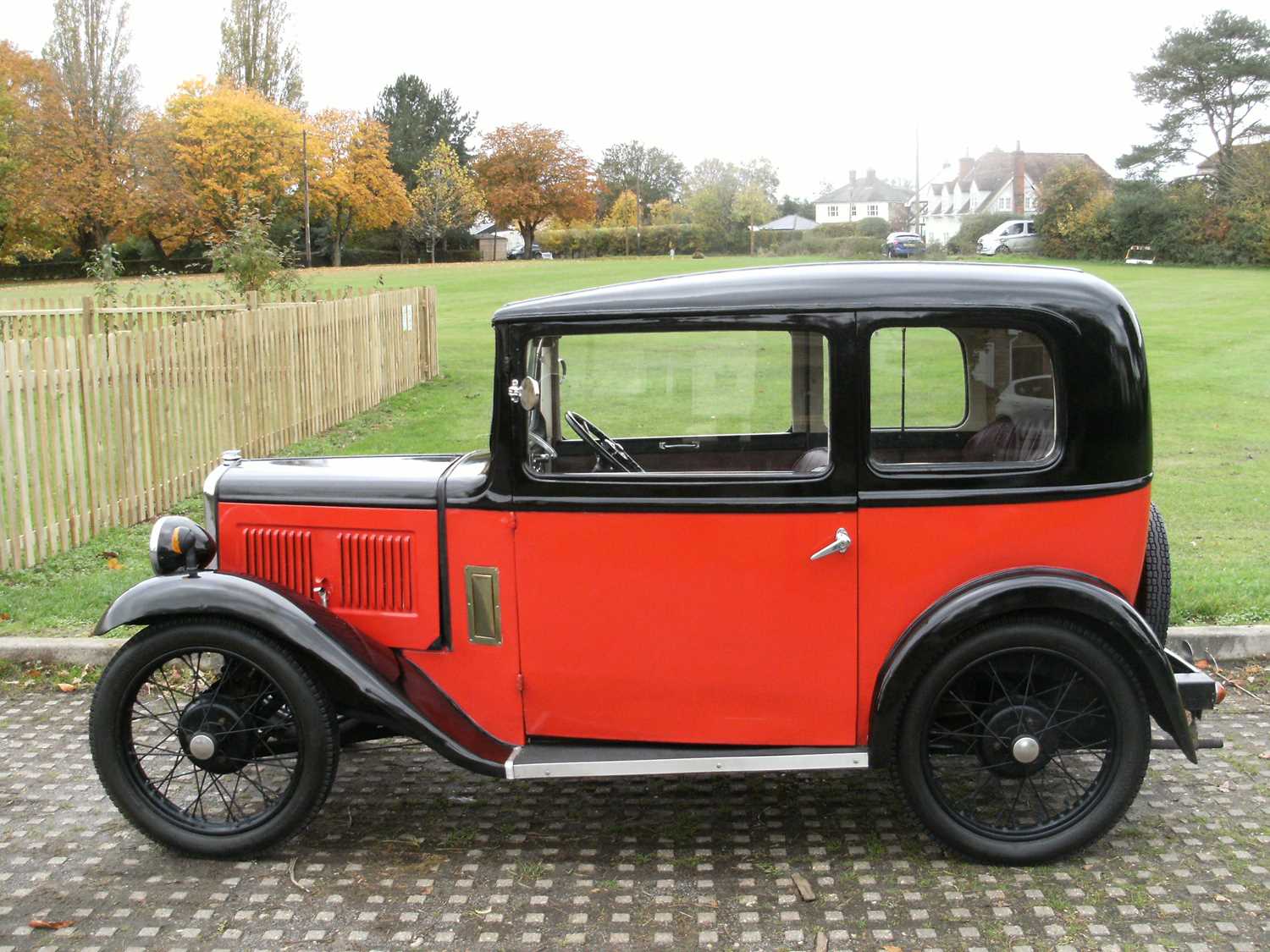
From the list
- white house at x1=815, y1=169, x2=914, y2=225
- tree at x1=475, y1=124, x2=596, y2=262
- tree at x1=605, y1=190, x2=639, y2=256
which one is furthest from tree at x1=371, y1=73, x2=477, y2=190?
white house at x1=815, y1=169, x2=914, y2=225

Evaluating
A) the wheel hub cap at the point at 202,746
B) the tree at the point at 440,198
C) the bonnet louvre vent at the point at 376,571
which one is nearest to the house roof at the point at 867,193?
the tree at the point at 440,198

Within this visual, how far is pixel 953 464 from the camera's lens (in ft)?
12.0

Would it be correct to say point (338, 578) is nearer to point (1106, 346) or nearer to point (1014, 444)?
point (1014, 444)

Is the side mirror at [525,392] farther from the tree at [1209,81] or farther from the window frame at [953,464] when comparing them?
the tree at [1209,81]

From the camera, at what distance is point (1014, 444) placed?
12.6 ft

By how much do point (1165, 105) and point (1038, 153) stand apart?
3348cm

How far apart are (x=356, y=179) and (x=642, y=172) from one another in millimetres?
28874

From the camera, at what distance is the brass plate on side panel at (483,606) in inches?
149

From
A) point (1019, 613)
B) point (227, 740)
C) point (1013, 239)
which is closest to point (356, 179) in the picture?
point (1013, 239)

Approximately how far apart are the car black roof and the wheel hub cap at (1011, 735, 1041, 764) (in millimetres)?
1391

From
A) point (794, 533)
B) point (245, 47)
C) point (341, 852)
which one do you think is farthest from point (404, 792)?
point (245, 47)

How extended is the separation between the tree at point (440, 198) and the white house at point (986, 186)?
90.9 feet

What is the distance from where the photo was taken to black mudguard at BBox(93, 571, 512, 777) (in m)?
3.68

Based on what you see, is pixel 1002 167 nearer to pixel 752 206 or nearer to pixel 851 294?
pixel 752 206
